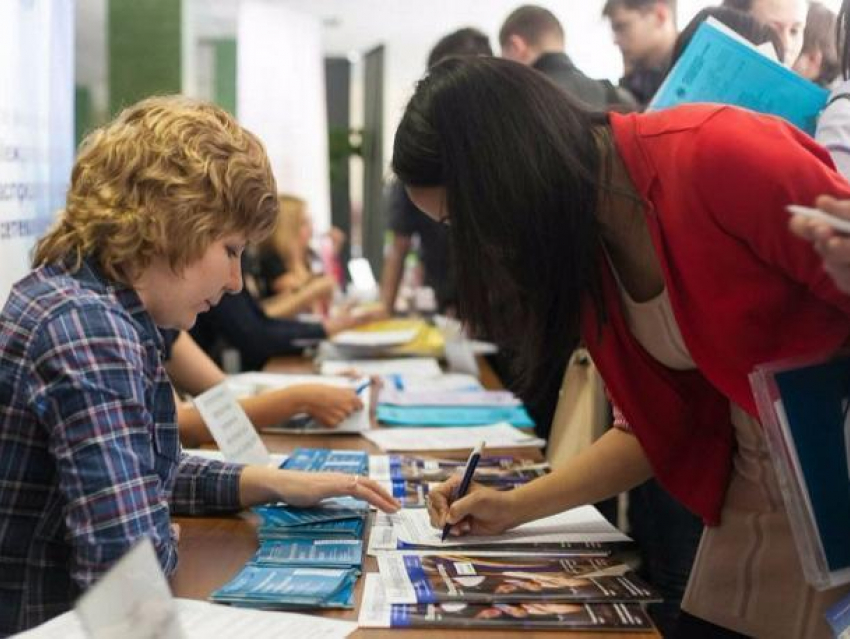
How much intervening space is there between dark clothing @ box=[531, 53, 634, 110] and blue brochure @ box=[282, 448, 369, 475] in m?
1.39

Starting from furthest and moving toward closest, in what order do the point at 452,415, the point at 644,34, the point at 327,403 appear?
the point at 644,34, the point at 452,415, the point at 327,403

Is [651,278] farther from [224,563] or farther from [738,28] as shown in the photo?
[738,28]

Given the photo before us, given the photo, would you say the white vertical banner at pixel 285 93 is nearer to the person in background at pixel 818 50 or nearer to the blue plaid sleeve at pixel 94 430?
the person in background at pixel 818 50

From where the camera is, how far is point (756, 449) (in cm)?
122

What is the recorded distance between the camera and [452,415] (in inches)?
84.3

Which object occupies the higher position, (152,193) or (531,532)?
(152,193)

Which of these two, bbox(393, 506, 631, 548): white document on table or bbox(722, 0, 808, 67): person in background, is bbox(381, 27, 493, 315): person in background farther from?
bbox(393, 506, 631, 548): white document on table

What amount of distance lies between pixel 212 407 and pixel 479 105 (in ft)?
2.06

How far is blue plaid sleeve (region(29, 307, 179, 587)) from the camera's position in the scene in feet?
3.08

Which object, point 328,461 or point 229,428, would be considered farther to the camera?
point 328,461

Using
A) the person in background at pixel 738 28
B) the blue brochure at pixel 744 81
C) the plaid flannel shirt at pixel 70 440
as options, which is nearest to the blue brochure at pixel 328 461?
the plaid flannel shirt at pixel 70 440

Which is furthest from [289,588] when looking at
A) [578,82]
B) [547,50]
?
[547,50]

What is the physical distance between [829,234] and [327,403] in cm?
125

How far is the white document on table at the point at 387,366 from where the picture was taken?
275 centimetres
